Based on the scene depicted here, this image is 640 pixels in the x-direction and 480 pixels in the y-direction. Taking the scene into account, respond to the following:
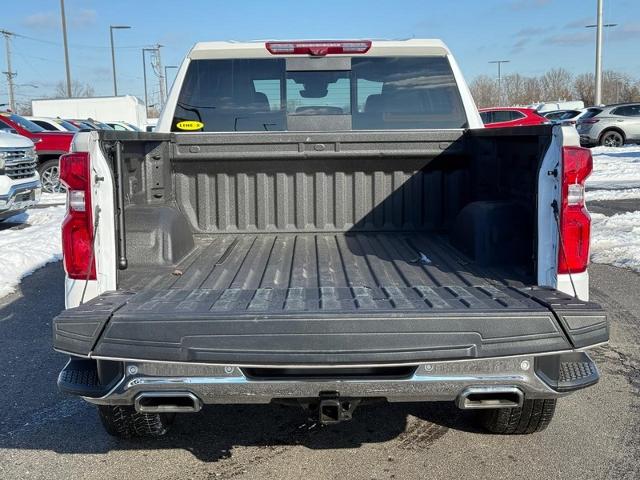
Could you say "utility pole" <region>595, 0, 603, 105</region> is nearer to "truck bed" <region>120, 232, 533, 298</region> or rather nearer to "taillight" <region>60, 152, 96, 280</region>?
"truck bed" <region>120, 232, 533, 298</region>

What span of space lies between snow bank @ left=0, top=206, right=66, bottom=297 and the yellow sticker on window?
143 inches

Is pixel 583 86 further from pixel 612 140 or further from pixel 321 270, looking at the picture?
pixel 321 270

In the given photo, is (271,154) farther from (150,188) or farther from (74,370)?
(74,370)

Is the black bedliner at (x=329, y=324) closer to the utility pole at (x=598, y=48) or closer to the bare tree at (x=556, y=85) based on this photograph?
the utility pole at (x=598, y=48)

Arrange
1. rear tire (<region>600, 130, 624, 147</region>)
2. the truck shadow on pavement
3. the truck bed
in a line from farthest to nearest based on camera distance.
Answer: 1. rear tire (<region>600, 130, 624, 147</region>)
2. the truck shadow on pavement
3. the truck bed

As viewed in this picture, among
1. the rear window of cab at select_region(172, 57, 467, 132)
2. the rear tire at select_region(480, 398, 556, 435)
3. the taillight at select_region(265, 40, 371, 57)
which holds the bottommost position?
the rear tire at select_region(480, 398, 556, 435)

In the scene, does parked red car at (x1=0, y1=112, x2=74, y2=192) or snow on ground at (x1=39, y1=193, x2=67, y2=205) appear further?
snow on ground at (x1=39, y1=193, x2=67, y2=205)

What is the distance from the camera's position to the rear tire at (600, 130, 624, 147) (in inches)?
1069

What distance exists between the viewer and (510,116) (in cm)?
2375

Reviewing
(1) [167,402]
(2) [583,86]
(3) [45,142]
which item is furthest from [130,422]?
(2) [583,86]

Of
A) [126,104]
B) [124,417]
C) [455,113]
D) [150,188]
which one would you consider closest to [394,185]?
[455,113]

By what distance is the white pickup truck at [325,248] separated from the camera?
110 inches

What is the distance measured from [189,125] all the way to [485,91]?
86.7 metres

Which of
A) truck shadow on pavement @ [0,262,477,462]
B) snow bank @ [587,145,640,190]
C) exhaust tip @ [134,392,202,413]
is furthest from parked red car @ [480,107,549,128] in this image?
A: exhaust tip @ [134,392,202,413]
